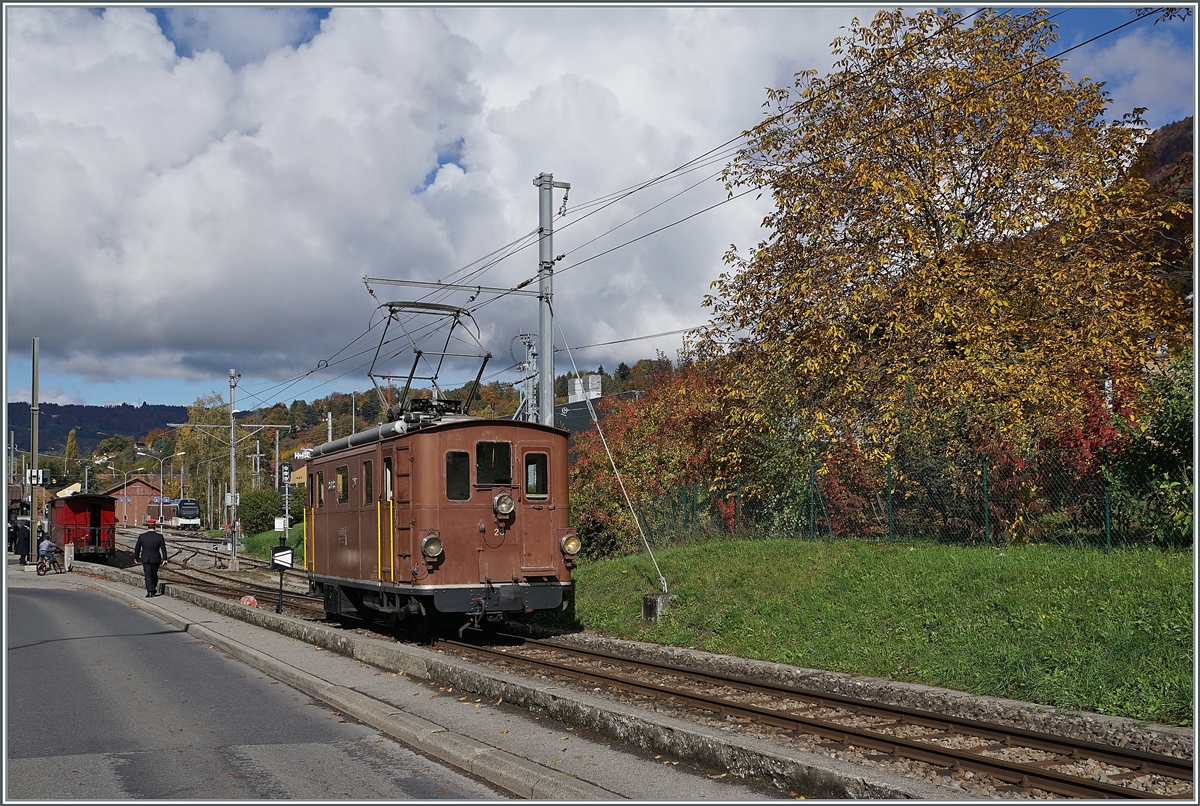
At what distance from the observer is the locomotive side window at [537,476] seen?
14633 millimetres

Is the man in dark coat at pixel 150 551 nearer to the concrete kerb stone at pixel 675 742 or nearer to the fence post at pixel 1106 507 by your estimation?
the concrete kerb stone at pixel 675 742

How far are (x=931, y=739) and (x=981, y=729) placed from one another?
43 centimetres

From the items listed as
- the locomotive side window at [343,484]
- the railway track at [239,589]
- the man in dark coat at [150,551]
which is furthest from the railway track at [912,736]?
the man in dark coat at [150,551]

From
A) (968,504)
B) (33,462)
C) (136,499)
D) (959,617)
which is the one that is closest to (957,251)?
(968,504)

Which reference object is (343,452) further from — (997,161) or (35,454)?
(35,454)

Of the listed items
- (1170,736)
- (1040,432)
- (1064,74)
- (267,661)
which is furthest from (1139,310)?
(267,661)

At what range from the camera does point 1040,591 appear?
1153cm

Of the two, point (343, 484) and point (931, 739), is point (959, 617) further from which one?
point (343, 484)

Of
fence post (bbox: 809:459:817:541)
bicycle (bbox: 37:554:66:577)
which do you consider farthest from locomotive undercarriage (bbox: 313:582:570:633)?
bicycle (bbox: 37:554:66:577)

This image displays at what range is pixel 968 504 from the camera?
15422 millimetres

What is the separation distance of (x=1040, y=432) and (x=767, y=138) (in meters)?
7.68

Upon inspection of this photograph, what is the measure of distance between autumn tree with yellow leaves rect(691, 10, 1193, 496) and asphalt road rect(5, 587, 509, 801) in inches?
422

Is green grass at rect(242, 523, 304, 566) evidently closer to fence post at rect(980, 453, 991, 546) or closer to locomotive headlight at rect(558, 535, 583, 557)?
locomotive headlight at rect(558, 535, 583, 557)

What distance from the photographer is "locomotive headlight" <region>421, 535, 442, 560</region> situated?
44.0 ft
